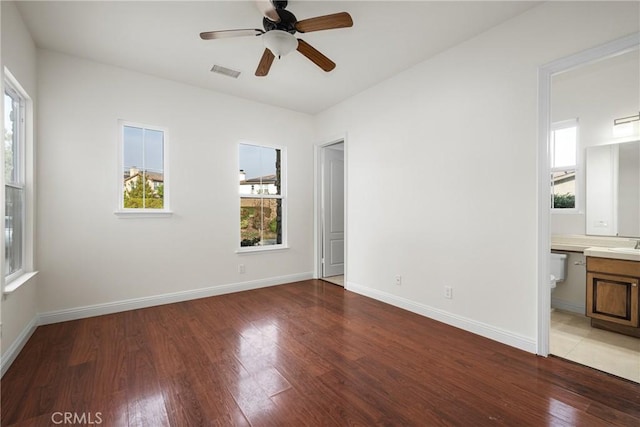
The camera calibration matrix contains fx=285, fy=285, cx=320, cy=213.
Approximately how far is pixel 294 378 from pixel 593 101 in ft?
14.5

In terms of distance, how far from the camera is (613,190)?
327cm

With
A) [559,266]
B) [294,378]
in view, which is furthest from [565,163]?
[294,378]

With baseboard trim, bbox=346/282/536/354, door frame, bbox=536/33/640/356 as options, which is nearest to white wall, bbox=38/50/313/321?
baseboard trim, bbox=346/282/536/354

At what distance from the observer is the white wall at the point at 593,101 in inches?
121

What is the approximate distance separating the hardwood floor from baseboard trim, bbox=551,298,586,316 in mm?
1534

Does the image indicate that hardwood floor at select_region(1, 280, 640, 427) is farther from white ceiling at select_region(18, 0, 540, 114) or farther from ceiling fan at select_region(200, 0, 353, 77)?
white ceiling at select_region(18, 0, 540, 114)

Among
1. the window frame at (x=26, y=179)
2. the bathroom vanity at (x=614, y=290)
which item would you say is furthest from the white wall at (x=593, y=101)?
the window frame at (x=26, y=179)

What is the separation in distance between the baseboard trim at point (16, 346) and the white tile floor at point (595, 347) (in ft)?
14.3

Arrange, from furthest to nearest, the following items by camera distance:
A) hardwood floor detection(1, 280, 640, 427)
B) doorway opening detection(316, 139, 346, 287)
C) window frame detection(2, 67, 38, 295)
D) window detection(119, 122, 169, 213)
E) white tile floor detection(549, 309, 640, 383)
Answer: doorway opening detection(316, 139, 346, 287) < window detection(119, 122, 169, 213) < window frame detection(2, 67, 38, 295) < white tile floor detection(549, 309, 640, 383) < hardwood floor detection(1, 280, 640, 427)

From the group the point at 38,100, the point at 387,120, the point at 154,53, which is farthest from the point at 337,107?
the point at 38,100

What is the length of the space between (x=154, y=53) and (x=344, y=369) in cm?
367

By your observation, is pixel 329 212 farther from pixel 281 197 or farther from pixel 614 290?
pixel 614 290

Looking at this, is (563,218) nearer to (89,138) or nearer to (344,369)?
(344,369)

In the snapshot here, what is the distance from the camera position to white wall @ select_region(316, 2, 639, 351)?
244 cm
